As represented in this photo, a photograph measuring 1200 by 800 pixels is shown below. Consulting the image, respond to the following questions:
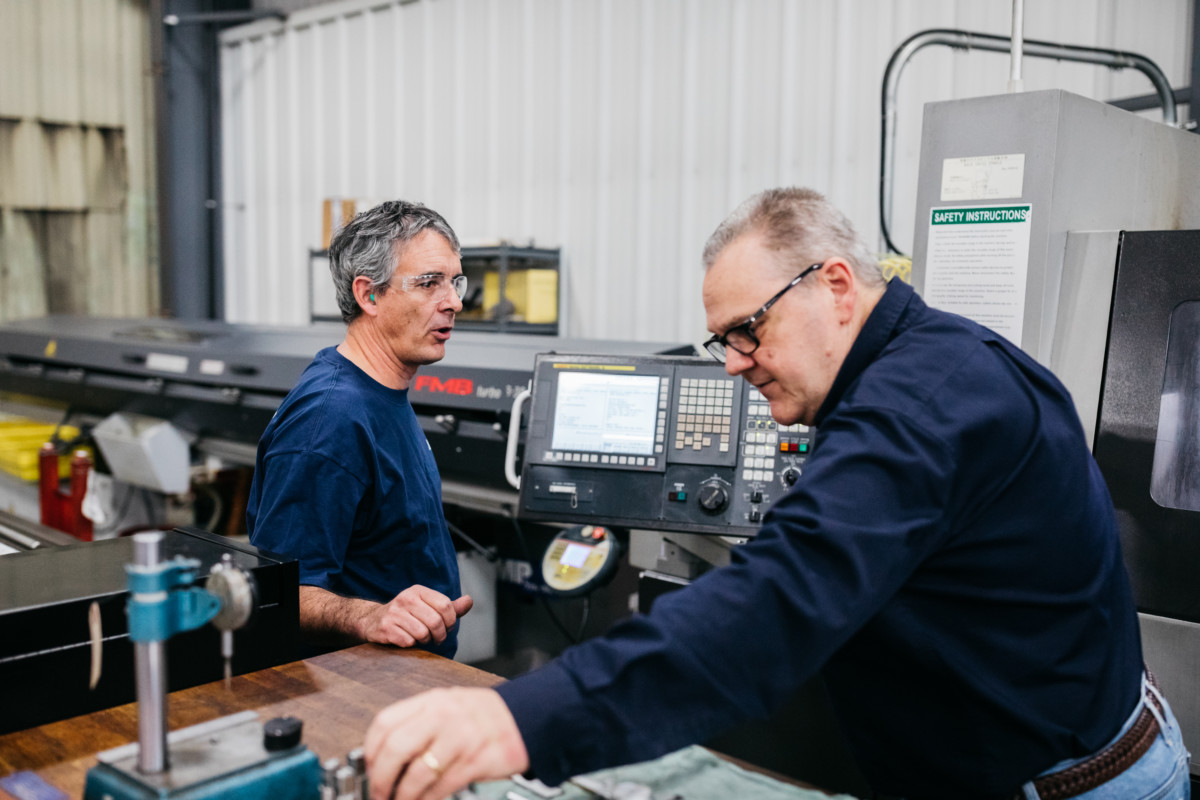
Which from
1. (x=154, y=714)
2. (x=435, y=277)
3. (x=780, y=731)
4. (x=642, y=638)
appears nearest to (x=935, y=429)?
(x=642, y=638)

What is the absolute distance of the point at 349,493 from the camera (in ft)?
4.78

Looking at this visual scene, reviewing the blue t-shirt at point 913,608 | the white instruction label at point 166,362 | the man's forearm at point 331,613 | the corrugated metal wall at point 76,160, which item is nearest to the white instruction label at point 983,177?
the blue t-shirt at point 913,608

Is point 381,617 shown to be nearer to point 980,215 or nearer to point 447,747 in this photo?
point 447,747

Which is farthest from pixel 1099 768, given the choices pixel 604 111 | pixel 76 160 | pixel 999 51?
pixel 76 160

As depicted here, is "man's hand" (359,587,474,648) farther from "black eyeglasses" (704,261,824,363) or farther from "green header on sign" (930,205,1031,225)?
"green header on sign" (930,205,1031,225)

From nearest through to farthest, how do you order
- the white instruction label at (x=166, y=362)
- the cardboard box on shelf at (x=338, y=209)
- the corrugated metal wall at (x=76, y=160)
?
the white instruction label at (x=166, y=362) < the cardboard box on shelf at (x=338, y=209) < the corrugated metal wall at (x=76, y=160)

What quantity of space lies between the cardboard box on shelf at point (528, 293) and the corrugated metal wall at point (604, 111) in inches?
6.9

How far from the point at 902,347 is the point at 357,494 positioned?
2.81 feet

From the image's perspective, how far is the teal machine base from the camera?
797 mm

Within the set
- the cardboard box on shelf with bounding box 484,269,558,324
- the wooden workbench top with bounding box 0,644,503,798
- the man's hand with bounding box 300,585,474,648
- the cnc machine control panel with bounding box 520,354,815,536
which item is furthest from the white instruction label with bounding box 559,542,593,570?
the cardboard box on shelf with bounding box 484,269,558,324

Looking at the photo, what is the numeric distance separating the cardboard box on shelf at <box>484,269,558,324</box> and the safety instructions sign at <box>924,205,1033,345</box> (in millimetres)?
2420

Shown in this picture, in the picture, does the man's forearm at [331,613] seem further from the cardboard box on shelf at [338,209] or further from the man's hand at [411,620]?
the cardboard box on shelf at [338,209]

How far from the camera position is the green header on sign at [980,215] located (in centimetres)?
152

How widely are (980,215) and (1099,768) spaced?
2.85 feet
